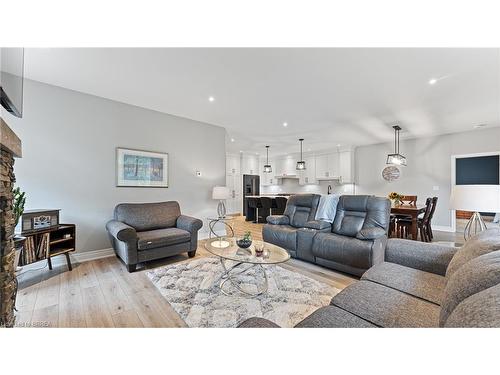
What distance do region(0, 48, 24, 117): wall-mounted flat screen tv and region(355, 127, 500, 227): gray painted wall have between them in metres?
7.66

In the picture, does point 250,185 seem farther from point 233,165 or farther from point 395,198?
point 395,198

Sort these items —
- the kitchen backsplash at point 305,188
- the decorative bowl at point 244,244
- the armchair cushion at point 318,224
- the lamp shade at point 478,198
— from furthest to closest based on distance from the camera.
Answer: the kitchen backsplash at point 305,188
the armchair cushion at point 318,224
the decorative bowl at point 244,244
the lamp shade at point 478,198

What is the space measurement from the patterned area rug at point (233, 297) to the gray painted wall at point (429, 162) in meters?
5.42

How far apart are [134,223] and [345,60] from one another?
361cm

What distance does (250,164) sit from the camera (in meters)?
8.93

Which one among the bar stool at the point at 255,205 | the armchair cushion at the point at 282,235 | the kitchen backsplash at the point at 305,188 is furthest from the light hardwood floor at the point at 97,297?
the kitchen backsplash at the point at 305,188

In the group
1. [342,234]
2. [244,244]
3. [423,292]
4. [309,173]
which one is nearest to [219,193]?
[244,244]

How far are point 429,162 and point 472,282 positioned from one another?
6.50 meters

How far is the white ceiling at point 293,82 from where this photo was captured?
2215 mm

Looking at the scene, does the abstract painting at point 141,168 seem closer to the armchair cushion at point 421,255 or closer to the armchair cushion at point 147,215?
the armchair cushion at point 147,215
